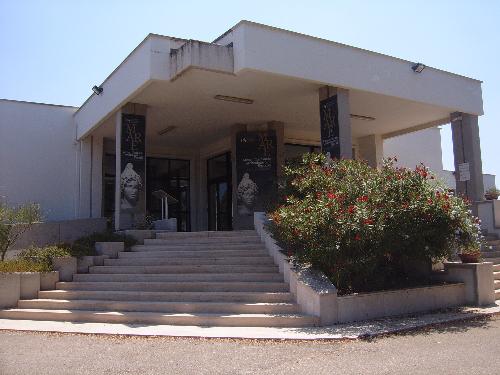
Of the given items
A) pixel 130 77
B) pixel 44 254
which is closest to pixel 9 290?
pixel 44 254

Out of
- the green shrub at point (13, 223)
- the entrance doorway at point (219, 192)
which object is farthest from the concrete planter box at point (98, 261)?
the entrance doorway at point (219, 192)

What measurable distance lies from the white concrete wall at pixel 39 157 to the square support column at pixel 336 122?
9499 mm

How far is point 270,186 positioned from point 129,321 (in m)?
8.89

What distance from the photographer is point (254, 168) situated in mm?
16812

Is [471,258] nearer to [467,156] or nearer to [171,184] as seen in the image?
[467,156]

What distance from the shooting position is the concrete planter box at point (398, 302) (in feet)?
27.1

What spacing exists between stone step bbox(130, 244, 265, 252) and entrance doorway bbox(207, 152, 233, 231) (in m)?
6.63

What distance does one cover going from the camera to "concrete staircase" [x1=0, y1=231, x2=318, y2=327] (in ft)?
27.9

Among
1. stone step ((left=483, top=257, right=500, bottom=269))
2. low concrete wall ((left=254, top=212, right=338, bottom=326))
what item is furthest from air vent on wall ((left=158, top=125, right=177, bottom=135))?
stone step ((left=483, top=257, right=500, bottom=269))

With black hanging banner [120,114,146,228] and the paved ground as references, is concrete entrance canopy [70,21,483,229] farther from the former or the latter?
the paved ground

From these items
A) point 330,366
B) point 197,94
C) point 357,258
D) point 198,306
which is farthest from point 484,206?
point 330,366

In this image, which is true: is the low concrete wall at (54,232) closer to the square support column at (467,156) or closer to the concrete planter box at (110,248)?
the concrete planter box at (110,248)

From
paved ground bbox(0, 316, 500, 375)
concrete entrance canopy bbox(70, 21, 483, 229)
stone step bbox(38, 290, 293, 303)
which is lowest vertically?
paved ground bbox(0, 316, 500, 375)

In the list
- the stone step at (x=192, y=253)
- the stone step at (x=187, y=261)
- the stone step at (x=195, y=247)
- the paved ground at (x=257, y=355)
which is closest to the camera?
the paved ground at (x=257, y=355)
